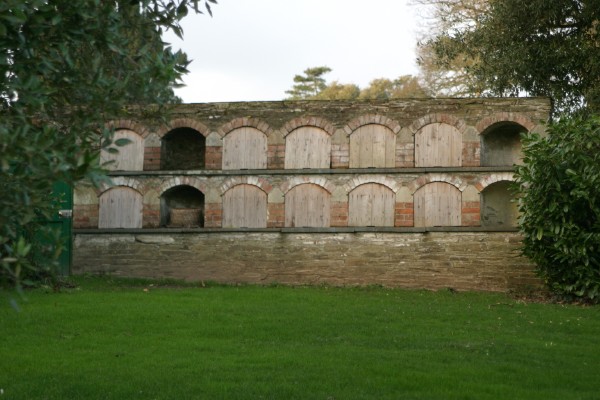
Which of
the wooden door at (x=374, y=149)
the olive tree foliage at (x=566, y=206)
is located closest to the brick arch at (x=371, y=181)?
the wooden door at (x=374, y=149)

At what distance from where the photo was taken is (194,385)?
775cm

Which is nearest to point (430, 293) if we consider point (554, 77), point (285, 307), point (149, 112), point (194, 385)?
point (285, 307)

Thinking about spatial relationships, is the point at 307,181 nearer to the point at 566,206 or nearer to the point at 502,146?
the point at 502,146

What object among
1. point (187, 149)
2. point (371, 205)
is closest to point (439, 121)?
point (371, 205)

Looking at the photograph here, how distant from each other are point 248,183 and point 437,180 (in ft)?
13.0

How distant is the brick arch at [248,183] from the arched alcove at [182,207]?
37.0 inches

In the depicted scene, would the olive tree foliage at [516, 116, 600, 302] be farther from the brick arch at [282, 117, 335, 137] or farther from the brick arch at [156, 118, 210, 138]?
the brick arch at [156, 118, 210, 138]

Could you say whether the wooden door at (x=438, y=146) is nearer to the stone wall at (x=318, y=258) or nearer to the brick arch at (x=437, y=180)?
the brick arch at (x=437, y=180)

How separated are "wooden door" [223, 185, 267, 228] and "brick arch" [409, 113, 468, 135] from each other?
135 inches

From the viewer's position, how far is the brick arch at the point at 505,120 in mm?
16984

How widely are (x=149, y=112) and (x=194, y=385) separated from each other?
281cm

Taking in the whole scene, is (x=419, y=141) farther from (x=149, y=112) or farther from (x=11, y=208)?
(x=11, y=208)

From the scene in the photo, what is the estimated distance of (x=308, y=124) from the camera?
17906 millimetres

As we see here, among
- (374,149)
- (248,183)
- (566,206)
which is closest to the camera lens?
(566,206)
